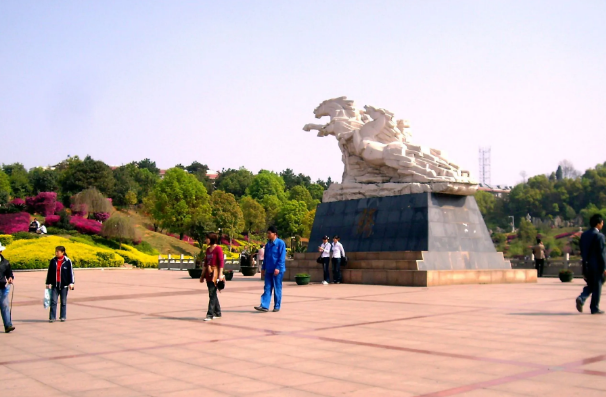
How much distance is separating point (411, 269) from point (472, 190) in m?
3.17

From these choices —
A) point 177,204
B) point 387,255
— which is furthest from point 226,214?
point 387,255

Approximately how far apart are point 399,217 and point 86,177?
4764 centimetres

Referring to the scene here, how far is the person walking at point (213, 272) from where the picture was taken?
29.1ft

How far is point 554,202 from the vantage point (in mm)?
77875

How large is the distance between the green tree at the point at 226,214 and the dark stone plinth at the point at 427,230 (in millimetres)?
35282

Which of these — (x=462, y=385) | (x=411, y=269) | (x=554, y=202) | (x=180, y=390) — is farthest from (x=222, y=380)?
(x=554, y=202)

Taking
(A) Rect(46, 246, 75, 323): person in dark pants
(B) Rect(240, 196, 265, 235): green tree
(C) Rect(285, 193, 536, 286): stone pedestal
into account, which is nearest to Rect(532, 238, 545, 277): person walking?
(C) Rect(285, 193, 536, 286): stone pedestal

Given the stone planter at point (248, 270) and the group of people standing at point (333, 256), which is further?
the stone planter at point (248, 270)

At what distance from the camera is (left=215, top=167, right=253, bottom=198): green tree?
87387 mm

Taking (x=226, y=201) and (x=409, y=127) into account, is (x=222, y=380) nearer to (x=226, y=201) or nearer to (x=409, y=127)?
(x=409, y=127)

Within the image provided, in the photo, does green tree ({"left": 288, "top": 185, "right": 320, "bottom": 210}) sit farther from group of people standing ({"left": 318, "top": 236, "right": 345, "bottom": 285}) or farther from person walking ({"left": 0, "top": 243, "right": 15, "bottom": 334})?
person walking ({"left": 0, "top": 243, "right": 15, "bottom": 334})

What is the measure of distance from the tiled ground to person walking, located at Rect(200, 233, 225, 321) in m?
0.25

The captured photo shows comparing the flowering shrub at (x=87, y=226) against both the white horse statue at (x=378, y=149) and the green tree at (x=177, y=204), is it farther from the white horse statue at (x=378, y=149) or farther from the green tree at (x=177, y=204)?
the white horse statue at (x=378, y=149)

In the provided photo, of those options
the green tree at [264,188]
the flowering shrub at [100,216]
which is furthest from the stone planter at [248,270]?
the green tree at [264,188]
